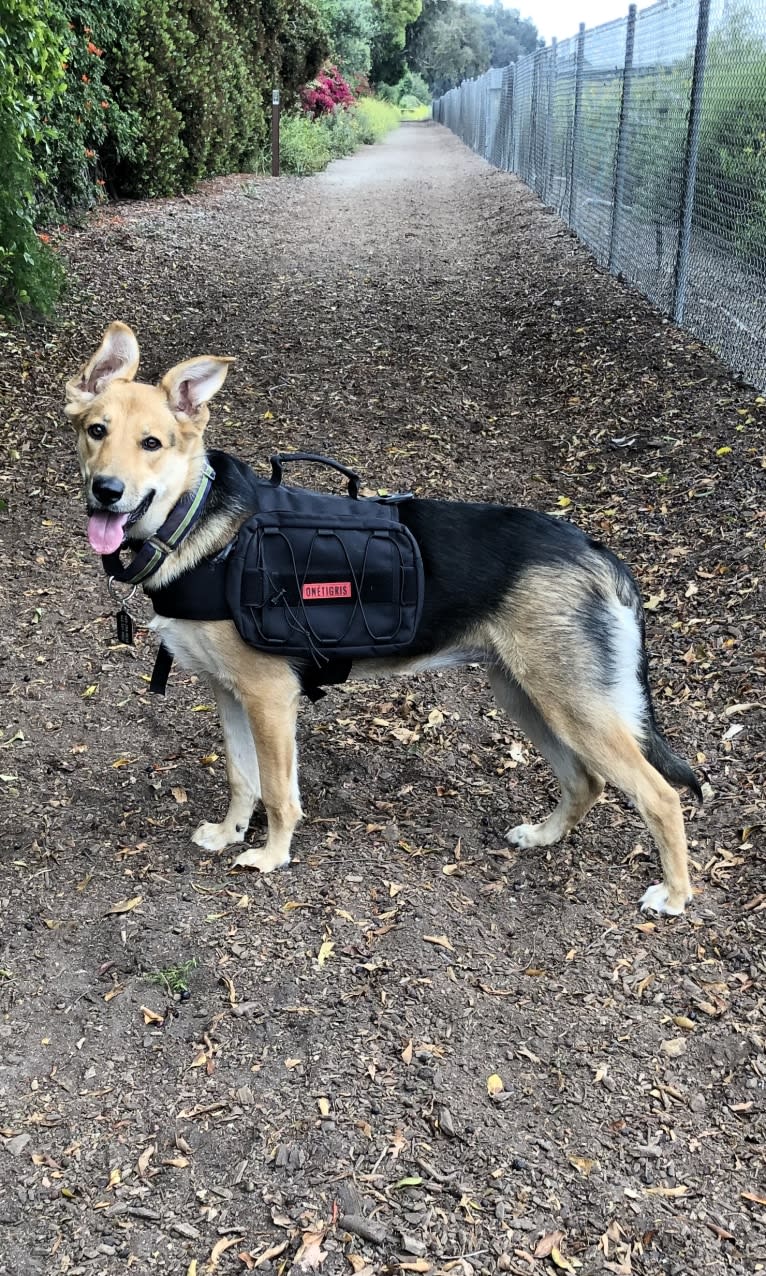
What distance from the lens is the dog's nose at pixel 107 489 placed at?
3.38m

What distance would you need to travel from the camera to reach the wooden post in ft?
78.2

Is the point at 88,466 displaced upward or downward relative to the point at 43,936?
upward

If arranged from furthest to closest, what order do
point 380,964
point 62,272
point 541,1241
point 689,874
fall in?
point 62,272 → point 689,874 → point 380,964 → point 541,1241

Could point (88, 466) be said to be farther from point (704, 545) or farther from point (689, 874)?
point (704, 545)

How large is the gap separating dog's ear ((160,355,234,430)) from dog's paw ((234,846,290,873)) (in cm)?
164

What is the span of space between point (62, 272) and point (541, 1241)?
31.2ft

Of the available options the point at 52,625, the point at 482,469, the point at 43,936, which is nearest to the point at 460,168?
the point at 482,469

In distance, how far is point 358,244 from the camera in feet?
48.6

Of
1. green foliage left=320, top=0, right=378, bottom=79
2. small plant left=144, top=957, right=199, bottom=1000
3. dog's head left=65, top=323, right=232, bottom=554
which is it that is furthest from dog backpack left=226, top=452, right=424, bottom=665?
green foliage left=320, top=0, right=378, bottom=79

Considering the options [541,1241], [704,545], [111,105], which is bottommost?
[541,1241]

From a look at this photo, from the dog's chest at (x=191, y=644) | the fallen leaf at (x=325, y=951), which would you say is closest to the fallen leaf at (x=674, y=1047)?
the fallen leaf at (x=325, y=951)

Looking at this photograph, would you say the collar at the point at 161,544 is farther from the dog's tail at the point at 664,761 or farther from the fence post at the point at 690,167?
the fence post at the point at 690,167

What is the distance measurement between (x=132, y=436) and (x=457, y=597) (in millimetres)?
1267

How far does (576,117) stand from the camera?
583 inches
